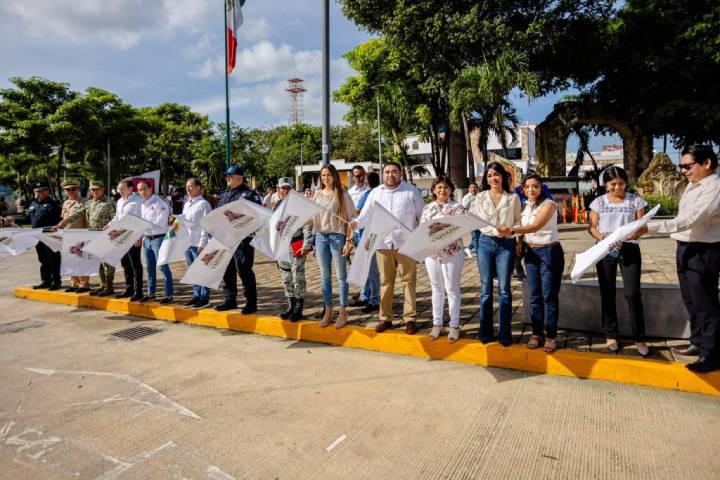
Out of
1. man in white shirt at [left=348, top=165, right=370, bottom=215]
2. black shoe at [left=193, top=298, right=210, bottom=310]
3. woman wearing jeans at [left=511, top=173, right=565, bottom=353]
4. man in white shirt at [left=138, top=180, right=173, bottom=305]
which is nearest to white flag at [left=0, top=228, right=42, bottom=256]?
man in white shirt at [left=138, top=180, right=173, bottom=305]

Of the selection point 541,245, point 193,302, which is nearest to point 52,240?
point 193,302

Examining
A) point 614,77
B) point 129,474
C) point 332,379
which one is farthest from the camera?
point 614,77

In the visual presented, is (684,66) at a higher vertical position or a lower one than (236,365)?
higher

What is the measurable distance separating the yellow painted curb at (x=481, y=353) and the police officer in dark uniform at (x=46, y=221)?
3.45 metres

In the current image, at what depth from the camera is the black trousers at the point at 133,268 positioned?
7.38m

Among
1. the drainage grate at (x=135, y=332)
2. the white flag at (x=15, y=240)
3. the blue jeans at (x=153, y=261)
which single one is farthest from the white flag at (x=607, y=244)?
the white flag at (x=15, y=240)

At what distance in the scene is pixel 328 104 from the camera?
855 centimetres

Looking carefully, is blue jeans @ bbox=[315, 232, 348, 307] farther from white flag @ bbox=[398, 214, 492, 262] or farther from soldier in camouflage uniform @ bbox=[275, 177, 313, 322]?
white flag @ bbox=[398, 214, 492, 262]

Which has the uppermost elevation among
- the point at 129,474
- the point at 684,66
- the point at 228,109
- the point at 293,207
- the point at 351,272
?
the point at 684,66

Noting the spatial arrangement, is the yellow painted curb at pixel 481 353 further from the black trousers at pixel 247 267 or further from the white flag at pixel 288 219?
the white flag at pixel 288 219

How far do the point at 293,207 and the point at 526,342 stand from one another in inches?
117

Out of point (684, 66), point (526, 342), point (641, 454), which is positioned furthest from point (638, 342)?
point (684, 66)

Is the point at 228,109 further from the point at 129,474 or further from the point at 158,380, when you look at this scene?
the point at 129,474

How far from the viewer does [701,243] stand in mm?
3830
